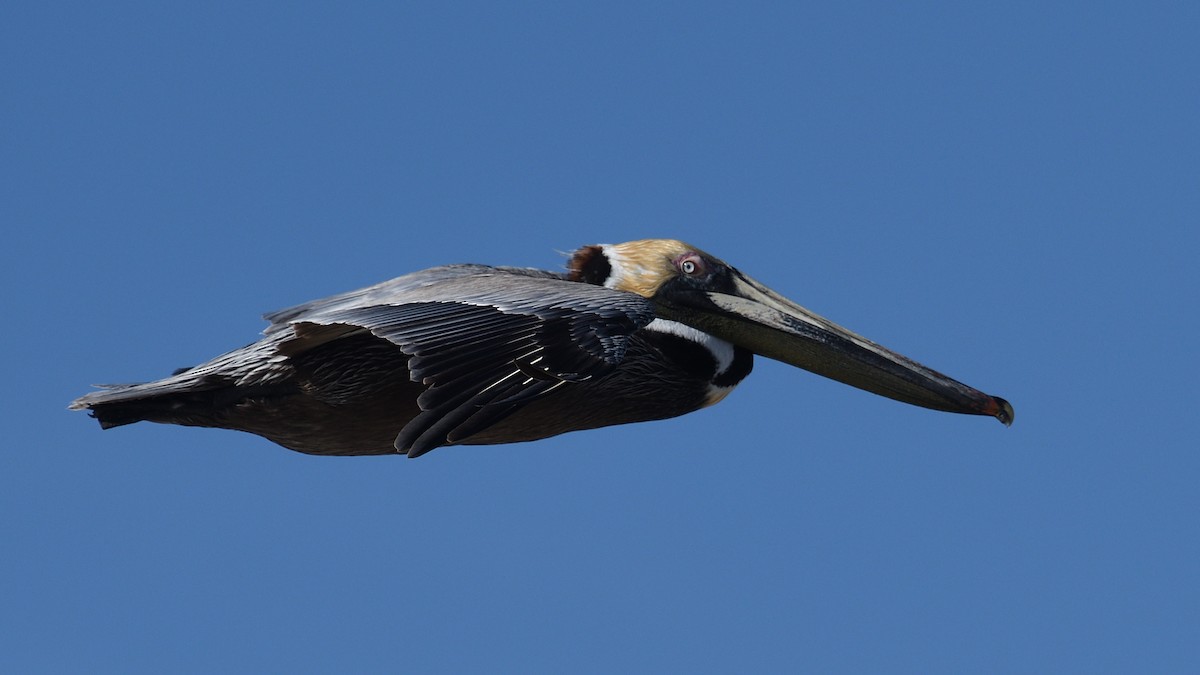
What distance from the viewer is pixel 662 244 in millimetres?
9914

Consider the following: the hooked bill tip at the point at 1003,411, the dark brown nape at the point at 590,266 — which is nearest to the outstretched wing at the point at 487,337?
the dark brown nape at the point at 590,266

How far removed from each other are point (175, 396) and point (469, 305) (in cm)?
202

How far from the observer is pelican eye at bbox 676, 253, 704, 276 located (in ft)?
32.2

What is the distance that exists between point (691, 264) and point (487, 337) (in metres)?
2.29

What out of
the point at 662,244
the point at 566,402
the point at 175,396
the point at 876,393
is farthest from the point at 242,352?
the point at 876,393

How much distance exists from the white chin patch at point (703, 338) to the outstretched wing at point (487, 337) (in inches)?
47.1

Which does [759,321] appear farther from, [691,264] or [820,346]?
[691,264]

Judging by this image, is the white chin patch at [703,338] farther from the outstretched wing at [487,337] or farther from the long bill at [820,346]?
the outstretched wing at [487,337]

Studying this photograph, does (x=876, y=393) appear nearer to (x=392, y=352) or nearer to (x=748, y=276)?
(x=748, y=276)

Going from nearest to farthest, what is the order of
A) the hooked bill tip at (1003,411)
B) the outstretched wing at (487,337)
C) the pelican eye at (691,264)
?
1. the outstretched wing at (487,337)
2. the hooked bill tip at (1003,411)
3. the pelican eye at (691,264)

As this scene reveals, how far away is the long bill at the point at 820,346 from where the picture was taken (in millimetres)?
9664

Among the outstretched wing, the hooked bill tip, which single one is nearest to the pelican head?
the hooked bill tip

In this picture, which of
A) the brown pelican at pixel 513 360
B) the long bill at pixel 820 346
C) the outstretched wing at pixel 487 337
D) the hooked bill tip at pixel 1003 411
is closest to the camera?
the outstretched wing at pixel 487 337

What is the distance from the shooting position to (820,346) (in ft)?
31.8
